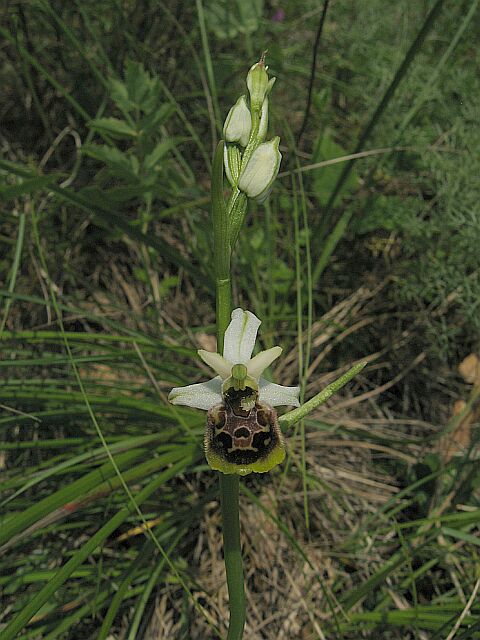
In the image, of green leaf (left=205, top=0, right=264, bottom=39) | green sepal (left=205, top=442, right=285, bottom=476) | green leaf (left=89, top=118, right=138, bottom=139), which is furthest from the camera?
green leaf (left=205, top=0, right=264, bottom=39)

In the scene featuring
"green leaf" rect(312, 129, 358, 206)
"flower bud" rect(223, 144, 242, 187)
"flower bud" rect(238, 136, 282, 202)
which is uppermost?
"green leaf" rect(312, 129, 358, 206)

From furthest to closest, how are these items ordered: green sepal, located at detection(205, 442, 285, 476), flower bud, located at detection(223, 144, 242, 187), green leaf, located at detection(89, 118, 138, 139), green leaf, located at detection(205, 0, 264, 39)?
1. green leaf, located at detection(205, 0, 264, 39)
2. green leaf, located at detection(89, 118, 138, 139)
3. flower bud, located at detection(223, 144, 242, 187)
4. green sepal, located at detection(205, 442, 285, 476)

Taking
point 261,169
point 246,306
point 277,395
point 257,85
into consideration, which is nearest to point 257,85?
point 257,85

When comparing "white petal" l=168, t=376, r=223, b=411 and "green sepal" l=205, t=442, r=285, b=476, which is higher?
"white petal" l=168, t=376, r=223, b=411

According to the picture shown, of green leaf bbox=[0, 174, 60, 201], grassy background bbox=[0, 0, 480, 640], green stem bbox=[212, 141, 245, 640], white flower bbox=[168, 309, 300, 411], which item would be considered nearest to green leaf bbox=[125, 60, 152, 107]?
grassy background bbox=[0, 0, 480, 640]

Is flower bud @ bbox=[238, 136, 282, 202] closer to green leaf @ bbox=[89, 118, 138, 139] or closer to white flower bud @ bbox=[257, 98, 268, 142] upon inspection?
white flower bud @ bbox=[257, 98, 268, 142]

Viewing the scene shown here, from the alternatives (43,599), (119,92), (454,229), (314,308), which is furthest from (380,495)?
(119,92)

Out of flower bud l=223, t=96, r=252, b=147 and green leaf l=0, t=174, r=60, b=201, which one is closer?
flower bud l=223, t=96, r=252, b=147
